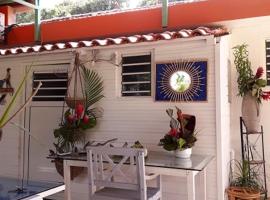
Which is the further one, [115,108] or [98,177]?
[115,108]

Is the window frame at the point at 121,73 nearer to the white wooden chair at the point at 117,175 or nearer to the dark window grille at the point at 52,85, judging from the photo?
the dark window grille at the point at 52,85

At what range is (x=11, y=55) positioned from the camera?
18.3 ft

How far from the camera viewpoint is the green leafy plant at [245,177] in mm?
4312

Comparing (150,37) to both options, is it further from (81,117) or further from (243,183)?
(243,183)

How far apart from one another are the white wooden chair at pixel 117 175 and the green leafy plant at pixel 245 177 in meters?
1.49

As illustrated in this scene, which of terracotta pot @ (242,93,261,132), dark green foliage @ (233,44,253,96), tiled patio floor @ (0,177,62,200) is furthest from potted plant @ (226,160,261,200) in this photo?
tiled patio floor @ (0,177,62,200)

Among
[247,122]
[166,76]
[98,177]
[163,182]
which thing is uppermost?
[166,76]

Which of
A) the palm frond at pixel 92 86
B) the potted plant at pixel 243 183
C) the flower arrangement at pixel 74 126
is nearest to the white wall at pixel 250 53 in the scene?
the potted plant at pixel 243 183

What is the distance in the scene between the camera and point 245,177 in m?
4.33

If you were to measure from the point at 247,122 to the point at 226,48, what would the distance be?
1124 millimetres

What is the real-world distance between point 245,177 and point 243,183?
89 millimetres

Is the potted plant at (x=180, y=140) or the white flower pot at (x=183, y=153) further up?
the potted plant at (x=180, y=140)

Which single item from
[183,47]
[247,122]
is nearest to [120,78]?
[183,47]

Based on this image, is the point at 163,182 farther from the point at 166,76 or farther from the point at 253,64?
the point at 253,64
